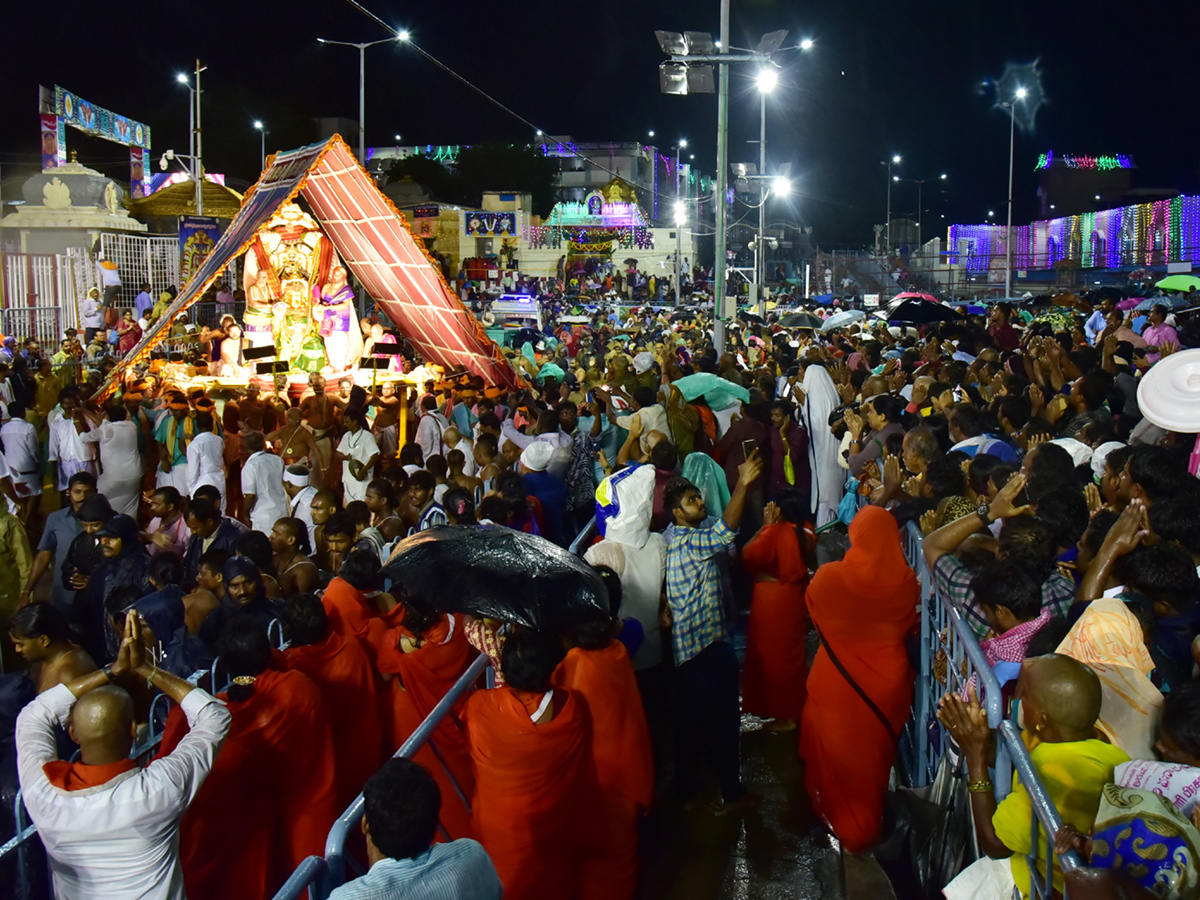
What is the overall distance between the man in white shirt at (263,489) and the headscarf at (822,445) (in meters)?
4.32

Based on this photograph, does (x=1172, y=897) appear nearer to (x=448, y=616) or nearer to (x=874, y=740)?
(x=874, y=740)

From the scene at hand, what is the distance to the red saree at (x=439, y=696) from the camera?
15.4 ft

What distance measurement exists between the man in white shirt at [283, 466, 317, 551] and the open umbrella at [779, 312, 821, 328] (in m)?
13.3

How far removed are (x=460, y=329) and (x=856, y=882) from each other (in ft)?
37.8

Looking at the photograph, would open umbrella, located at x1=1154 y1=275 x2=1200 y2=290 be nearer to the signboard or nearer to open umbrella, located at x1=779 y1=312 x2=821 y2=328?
open umbrella, located at x1=779 y1=312 x2=821 y2=328

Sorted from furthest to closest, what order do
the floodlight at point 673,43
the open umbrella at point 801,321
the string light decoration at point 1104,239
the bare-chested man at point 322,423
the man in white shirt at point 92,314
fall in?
the string light decoration at point 1104,239, the man in white shirt at point 92,314, the open umbrella at point 801,321, the floodlight at point 673,43, the bare-chested man at point 322,423

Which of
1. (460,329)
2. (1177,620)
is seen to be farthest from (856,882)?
(460,329)

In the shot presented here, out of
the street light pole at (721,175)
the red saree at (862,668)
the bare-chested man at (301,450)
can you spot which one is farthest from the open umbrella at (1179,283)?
the red saree at (862,668)

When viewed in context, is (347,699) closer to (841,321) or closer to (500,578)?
(500,578)

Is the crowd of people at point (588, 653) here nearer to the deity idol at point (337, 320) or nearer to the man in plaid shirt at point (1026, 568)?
the man in plaid shirt at point (1026, 568)

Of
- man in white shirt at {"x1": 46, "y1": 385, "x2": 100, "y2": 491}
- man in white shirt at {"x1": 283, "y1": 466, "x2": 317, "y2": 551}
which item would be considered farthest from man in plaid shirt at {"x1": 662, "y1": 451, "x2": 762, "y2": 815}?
man in white shirt at {"x1": 46, "y1": 385, "x2": 100, "y2": 491}

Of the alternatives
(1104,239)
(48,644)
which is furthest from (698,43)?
(1104,239)

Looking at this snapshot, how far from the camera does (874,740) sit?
5043 millimetres

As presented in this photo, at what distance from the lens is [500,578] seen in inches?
167
